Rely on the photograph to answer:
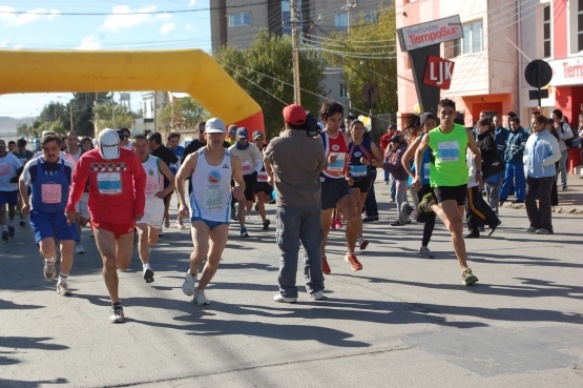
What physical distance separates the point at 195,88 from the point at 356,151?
40.5 ft

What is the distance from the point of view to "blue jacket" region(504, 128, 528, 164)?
55.7 ft

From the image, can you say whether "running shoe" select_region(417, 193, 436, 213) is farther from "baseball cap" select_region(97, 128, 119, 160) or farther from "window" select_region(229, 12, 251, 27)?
"window" select_region(229, 12, 251, 27)

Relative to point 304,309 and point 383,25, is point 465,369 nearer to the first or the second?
point 304,309

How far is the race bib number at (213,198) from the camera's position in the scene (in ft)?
27.5

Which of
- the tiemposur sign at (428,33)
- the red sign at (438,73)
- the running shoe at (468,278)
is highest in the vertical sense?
the tiemposur sign at (428,33)

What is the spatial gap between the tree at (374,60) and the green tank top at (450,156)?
38585 mm

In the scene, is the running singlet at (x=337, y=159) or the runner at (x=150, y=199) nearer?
the running singlet at (x=337, y=159)

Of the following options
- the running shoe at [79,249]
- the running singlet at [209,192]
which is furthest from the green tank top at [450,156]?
the running shoe at [79,249]

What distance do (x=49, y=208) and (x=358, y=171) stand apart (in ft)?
13.4

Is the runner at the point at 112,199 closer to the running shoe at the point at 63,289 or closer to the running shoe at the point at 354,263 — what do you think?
the running shoe at the point at 63,289

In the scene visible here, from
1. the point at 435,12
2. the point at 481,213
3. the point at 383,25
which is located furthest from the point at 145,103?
the point at 481,213

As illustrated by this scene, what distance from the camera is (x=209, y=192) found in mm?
8398

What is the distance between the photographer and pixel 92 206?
8078 mm

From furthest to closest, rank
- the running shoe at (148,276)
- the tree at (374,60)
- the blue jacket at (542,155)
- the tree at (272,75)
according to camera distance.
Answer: the tree at (272,75)
the tree at (374,60)
the blue jacket at (542,155)
the running shoe at (148,276)
